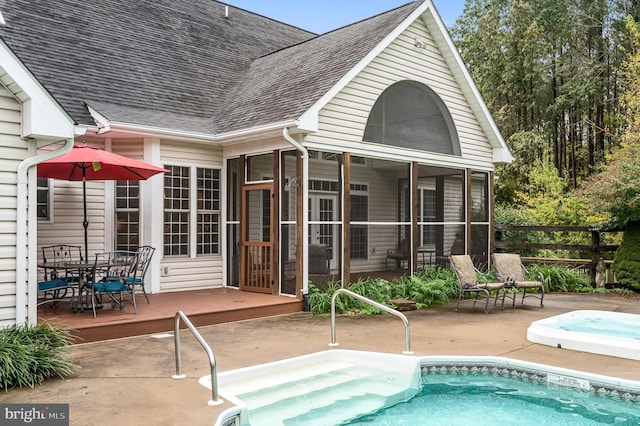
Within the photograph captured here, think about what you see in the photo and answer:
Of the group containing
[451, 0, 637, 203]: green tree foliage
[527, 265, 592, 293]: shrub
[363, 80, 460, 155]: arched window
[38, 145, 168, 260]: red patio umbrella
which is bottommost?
[527, 265, 592, 293]: shrub

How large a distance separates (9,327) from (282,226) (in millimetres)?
4646

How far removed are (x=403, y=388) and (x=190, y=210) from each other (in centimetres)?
595

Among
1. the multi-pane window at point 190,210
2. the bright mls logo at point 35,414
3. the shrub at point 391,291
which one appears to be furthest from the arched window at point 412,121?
the bright mls logo at point 35,414

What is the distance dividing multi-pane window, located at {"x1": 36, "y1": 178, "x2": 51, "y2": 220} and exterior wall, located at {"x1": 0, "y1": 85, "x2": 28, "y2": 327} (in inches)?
125

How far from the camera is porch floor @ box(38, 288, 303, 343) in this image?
692cm

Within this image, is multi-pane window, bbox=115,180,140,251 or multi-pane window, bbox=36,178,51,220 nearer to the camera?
multi-pane window, bbox=36,178,51,220

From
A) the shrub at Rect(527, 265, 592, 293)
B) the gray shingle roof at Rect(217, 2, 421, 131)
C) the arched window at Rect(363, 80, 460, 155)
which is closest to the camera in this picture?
the gray shingle roof at Rect(217, 2, 421, 131)

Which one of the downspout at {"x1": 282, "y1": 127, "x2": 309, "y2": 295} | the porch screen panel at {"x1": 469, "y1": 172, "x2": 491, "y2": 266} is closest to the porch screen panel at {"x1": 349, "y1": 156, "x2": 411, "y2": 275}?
the downspout at {"x1": 282, "y1": 127, "x2": 309, "y2": 295}

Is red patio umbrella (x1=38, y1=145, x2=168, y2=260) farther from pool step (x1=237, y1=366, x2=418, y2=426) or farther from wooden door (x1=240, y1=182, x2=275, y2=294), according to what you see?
pool step (x1=237, y1=366, x2=418, y2=426)

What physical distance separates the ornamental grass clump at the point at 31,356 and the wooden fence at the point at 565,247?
1090 cm

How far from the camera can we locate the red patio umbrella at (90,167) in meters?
7.36

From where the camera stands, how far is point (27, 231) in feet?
20.0

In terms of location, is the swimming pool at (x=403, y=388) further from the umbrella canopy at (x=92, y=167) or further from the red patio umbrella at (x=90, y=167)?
the umbrella canopy at (x=92, y=167)

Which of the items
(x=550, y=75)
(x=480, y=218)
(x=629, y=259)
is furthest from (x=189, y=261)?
(x=550, y=75)
